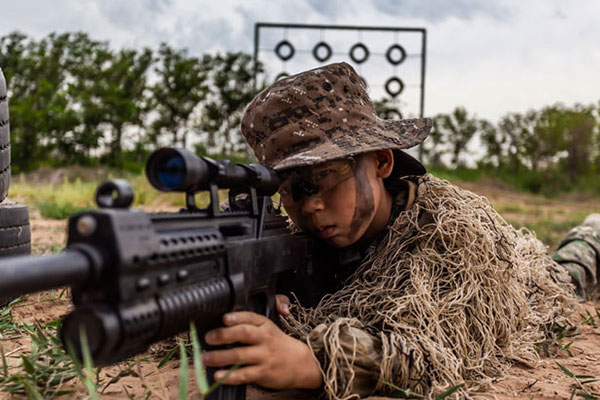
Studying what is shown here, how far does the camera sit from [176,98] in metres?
23.9

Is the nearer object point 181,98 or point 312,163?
point 312,163

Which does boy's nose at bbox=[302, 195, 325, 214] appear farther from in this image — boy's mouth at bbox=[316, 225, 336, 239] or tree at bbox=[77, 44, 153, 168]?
tree at bbox=[77, 44, 153, 168]

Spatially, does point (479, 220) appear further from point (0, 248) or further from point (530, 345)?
point (0, 248)

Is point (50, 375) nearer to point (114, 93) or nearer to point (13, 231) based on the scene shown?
point (13, 231)

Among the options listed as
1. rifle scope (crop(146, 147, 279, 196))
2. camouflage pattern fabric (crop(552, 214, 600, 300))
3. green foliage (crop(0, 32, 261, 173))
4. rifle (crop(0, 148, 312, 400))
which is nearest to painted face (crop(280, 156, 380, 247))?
rifle (crop(0, 148, 312, 400))

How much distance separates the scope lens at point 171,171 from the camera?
1.62 metres

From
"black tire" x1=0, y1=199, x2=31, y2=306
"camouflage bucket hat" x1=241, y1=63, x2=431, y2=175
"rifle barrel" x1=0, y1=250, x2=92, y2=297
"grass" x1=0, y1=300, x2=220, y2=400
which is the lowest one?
"grass" x1=0, y1=300, x2=220, y2=400

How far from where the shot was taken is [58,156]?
21188mm

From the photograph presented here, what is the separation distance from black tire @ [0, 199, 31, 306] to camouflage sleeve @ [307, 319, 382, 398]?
1926 millimetres

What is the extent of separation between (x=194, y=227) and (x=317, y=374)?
66cm

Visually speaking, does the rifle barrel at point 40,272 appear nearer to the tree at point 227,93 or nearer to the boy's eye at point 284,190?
the boy's eye at point 284,190

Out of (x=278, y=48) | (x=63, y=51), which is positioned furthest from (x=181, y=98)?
(x=278, y=48)

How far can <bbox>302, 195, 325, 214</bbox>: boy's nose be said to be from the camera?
2.29 meters

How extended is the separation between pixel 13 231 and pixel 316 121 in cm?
181
